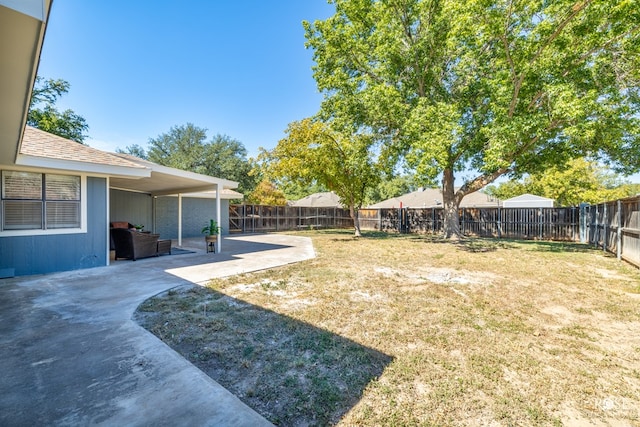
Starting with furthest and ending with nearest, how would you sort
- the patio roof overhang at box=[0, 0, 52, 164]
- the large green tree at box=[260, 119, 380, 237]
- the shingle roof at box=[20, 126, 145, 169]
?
1. the large green tree at box=[260, 119, 380, 237]
2. the shingle roof at box=[20, 126, 145, 169]
3. the patio roof overhang at box=[0, 0, 52, 164]

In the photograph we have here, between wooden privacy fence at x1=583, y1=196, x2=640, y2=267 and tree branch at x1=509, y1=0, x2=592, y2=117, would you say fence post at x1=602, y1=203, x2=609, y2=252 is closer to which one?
wooden privacy fence at x1=583, y1=196, x2=640, y2=267

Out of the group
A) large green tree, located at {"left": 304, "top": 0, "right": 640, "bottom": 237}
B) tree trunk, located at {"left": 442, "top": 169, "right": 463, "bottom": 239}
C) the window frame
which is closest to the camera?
the window frame

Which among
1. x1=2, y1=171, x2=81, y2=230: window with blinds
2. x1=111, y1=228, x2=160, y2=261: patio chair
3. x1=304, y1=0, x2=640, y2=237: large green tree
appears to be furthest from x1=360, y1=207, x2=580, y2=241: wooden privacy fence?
x1=2, y1=171, x2=81, y2=230: window with blinds

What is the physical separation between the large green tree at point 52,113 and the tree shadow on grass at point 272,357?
19.4m

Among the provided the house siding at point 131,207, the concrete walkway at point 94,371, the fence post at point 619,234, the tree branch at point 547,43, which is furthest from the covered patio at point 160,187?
the fence post at point 619,234

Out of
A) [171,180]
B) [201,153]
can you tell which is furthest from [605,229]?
[201,153]

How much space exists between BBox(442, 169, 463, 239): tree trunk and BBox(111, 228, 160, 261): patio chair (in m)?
12.0

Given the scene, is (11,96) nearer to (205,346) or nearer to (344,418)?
(205,346)

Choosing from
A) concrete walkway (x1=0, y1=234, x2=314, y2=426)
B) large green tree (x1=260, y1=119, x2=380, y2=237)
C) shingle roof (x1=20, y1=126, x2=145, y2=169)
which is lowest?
concrete walkway (x1=0, y1=234, x2=314, y2=426)

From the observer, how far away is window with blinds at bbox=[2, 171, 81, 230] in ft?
18.8

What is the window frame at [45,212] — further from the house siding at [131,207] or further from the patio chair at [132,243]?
the house siding at [131,207]

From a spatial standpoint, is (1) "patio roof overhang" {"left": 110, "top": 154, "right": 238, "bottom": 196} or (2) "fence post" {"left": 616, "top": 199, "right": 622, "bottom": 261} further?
(2) "fence post" {"left": 616, "top": 199, "right": 622, "bottom": 261}

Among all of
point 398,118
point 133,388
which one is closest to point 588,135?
point 398,118

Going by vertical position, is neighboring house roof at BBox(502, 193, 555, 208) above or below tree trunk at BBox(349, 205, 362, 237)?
above
